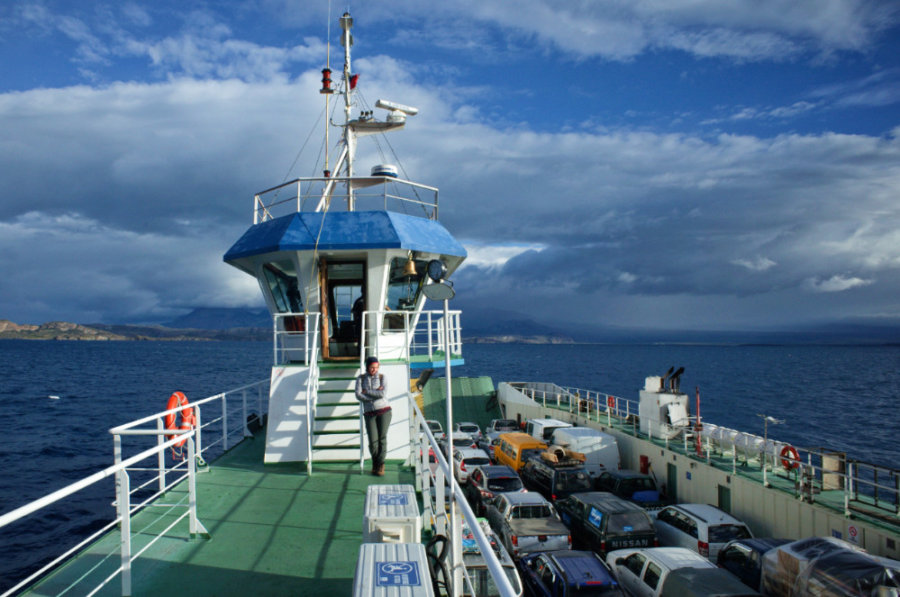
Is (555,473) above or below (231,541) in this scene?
below

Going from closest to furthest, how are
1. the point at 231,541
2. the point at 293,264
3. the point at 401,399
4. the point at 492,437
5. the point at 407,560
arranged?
the point at 407,560
the point at 231,541
the point at 401,399
the point at 293,264
the point at 492,437

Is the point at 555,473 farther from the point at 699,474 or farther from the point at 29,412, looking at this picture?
the point at 29,412

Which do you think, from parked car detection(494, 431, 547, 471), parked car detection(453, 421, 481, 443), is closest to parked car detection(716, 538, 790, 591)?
parked car detection(494, 431, 547, 471)

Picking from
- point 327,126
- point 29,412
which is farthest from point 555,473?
point 29,412

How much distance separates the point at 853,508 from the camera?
12.9m

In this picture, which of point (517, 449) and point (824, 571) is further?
point (517, 449)

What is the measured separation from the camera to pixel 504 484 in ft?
57.7

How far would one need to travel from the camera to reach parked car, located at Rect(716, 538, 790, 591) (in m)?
11.4

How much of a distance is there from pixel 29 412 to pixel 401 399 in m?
48.3

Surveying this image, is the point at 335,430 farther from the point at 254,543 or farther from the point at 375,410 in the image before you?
the point at 254,543

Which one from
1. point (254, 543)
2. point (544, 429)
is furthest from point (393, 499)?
point (544, 429)

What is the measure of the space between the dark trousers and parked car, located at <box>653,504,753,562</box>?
8987mm

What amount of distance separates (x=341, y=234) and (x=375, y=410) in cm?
→ 399

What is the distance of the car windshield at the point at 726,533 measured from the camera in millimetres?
13323
